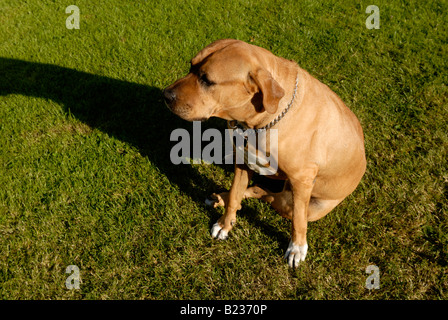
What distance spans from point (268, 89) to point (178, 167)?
205 cm

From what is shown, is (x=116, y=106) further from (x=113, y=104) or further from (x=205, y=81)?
(x=205, y=81)

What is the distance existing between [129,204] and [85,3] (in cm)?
476

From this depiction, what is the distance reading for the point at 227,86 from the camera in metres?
2.46

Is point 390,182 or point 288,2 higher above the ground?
point 288,2

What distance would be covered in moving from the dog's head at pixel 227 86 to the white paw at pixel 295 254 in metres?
1.44

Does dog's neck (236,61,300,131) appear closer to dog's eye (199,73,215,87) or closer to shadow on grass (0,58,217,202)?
dog's eye (199,73,215,87)

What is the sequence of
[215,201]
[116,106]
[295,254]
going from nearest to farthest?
[295,254]
[215,201]
[116,106]

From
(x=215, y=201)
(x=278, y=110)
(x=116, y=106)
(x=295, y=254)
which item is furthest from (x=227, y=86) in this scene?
(x=116, y=106)

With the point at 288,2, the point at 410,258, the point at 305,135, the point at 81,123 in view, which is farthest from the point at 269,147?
the point at 288,2

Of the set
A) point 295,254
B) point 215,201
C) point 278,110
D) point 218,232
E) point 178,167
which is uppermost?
point 178,167

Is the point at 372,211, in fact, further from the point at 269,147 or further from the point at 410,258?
the point at 269,147

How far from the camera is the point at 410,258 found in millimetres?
3336

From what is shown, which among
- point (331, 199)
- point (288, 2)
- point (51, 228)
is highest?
point (288, 2)
